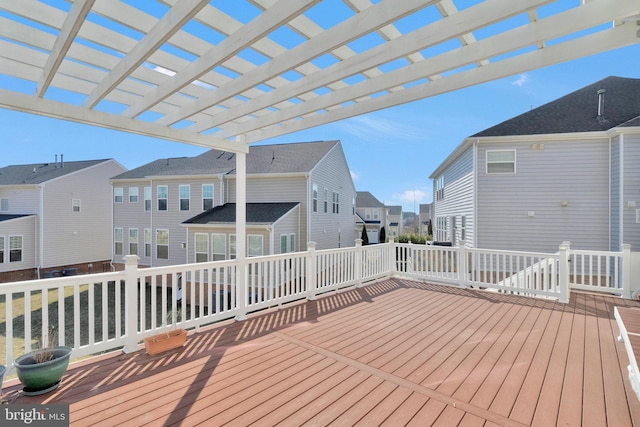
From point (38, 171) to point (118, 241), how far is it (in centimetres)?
734

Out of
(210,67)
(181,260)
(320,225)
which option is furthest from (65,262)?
(210,67)

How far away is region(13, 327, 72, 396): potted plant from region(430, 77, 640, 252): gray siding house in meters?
10.1

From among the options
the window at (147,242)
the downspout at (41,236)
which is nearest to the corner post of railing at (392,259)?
the window at (147,242)

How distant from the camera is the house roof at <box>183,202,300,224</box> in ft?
39.3

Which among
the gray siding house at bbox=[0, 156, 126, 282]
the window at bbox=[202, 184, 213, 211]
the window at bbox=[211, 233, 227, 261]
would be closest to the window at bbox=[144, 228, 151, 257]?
the window at bbox=[202, 184, 213, 211]

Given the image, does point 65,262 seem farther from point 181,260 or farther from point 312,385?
point 312,385

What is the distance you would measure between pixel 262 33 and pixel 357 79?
1589 millimetres

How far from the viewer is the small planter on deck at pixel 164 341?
3.28 metres

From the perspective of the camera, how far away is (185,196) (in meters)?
14.9

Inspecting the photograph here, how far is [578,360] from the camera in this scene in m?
3.15

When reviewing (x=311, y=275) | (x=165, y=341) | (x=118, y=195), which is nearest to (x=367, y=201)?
(x=118, y=195)

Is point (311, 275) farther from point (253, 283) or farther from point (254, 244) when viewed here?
point (254, 244)

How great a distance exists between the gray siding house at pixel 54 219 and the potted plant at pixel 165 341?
17.7m

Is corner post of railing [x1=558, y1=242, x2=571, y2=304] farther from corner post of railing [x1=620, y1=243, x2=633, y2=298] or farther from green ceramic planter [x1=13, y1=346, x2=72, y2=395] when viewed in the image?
green ceramic planter [x1=13, y1=346, x2=72, y2=395]
